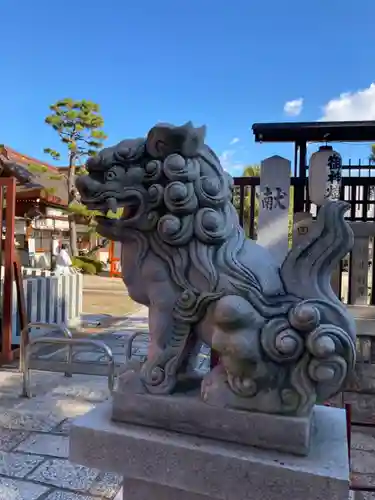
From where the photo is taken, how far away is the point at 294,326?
154 cm

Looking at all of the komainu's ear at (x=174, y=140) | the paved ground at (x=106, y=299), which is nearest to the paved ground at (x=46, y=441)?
the komainu's ear at (x=174, y=140)

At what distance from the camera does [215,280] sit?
165 cm

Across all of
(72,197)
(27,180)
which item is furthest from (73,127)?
(27,180)

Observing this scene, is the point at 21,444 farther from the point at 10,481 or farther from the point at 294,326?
the point at 294,326

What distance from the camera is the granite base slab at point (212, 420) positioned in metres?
1.54

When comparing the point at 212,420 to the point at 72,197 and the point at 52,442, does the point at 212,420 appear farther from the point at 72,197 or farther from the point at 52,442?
the point at 72,197

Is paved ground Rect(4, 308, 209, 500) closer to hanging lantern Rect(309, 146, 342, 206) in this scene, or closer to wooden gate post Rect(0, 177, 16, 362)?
wooden gate post Rect(0, 177, 16, 362)

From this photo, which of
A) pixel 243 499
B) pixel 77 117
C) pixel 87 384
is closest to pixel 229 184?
pixel 243 499

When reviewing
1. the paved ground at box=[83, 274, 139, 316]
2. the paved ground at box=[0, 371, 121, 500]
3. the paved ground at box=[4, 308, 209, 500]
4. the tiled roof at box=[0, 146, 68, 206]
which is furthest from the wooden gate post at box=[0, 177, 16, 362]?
the paved ground at box=[83, 274, 139, 316]

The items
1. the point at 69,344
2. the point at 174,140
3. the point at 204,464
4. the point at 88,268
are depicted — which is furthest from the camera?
the point at 88,268

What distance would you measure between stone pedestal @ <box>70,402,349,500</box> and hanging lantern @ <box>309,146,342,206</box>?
3.40 meters

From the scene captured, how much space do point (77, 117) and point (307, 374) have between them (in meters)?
21.8

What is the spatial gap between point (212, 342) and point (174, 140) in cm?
79

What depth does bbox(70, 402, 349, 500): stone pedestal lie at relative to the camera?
1.44 metres
